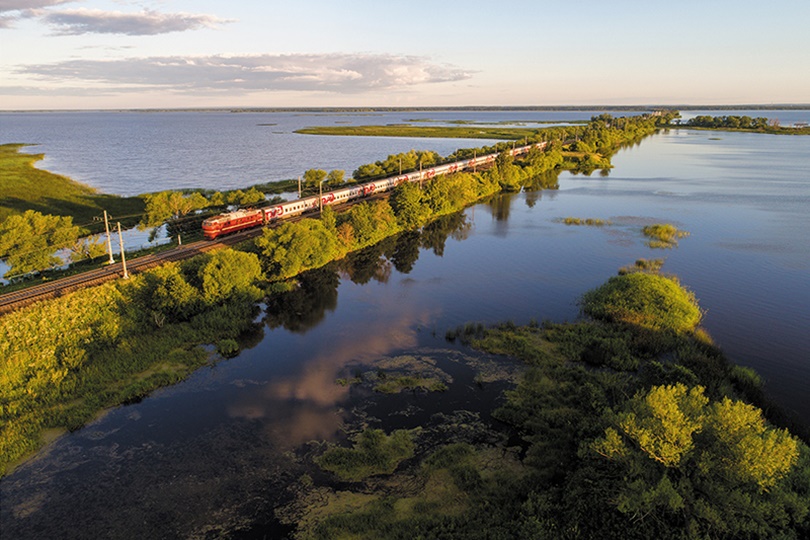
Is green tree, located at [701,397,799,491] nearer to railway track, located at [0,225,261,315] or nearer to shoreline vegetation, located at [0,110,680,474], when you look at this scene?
shoreline vegetation, located at [0,110,680,474]

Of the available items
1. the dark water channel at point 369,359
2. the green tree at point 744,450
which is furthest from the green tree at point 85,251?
the green tree at point 744,450

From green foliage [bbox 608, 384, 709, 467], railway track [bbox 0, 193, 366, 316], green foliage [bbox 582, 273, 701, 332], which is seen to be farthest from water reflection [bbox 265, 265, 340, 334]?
green foliage [bbox 608, 384, 709, 467]

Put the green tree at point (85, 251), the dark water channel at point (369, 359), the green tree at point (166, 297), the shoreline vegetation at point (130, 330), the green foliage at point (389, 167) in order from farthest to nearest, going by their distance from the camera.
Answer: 1. the green foliage at point (389, 167)
2. the green tree at point (85, 251)
3. the green tree at point (166, 297)
4. the shoreline vegetation at point (130, 330)
5. the dark water channel at point (369, 359)

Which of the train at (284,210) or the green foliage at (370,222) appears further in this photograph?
the green foliage at (370,222)

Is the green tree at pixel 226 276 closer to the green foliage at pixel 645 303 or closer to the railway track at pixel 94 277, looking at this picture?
the railway track at pixel 94 277

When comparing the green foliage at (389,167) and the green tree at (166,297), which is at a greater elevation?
the green foliage at (389,167)

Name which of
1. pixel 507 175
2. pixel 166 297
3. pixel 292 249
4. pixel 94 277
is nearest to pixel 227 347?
pixel 166 297
